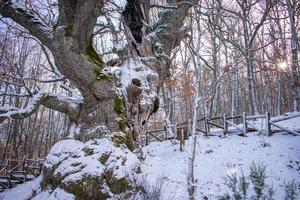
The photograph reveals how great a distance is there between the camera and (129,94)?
641 cm

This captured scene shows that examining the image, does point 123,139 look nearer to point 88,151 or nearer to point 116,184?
point 88,151

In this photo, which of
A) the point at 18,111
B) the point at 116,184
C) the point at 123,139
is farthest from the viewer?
the point at 123,139

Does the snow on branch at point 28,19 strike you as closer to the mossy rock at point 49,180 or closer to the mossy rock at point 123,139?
the mossy rock at point 123,139

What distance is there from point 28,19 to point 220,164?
24.0 feet

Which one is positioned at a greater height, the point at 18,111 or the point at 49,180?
the point at 18,111

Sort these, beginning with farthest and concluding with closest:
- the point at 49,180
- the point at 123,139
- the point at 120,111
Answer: the point at 120,111, the point at 123,139, the point at 49,180

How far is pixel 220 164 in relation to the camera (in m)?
8.27

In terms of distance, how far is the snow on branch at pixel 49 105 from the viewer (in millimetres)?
5105

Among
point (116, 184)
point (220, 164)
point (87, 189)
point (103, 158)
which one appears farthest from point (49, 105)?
point (220, 164)

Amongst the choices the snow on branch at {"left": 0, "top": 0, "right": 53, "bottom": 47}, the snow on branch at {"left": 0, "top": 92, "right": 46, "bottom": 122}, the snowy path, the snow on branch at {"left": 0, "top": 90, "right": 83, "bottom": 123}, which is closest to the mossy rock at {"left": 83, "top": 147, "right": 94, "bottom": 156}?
the snow on branch at {"left": 0, "top": 90, "right": 83, "bottom": 123}

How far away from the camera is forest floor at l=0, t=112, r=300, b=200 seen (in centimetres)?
646

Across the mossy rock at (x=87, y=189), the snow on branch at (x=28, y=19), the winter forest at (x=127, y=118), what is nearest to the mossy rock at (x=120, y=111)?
the winter forest at (x=127, y=118)

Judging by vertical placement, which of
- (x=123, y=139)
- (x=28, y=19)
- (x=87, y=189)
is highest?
(x=28, y=19)

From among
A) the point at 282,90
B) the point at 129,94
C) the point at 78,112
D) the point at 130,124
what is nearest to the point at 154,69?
the point at 129,94
